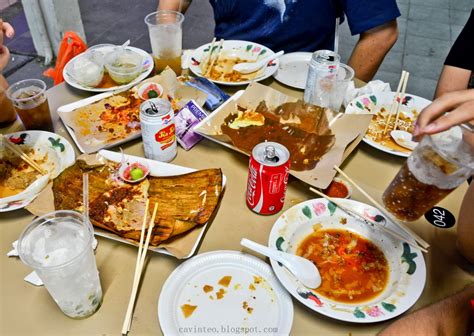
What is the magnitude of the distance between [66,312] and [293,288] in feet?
1.89

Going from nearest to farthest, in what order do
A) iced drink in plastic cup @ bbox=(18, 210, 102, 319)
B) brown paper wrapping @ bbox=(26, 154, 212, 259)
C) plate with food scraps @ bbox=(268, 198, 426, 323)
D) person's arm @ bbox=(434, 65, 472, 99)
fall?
iced drink in plastic cup @ bbox=(18, 210, 102, 319)
plate with food scraps @ bbox=(268, 198, 426, 323)
brown paper wrapping @ bbox=(26, 154, 212, 259)
person's arm @ bbox=(434, 65, 472, 99)

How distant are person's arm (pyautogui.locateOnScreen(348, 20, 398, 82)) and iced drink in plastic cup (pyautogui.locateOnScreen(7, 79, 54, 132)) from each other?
154 cm

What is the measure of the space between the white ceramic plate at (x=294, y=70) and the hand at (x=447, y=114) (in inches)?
34.7

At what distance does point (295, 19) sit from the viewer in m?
2.10

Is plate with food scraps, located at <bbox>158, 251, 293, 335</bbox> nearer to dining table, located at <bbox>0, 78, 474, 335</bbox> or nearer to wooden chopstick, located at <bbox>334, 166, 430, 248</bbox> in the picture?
dining table, located at <bbox>0, 78, 474, 335</bbox>

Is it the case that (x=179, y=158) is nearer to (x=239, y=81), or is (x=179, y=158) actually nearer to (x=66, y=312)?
(x=239, y=81)

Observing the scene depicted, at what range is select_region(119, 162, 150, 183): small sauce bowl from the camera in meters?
1.35

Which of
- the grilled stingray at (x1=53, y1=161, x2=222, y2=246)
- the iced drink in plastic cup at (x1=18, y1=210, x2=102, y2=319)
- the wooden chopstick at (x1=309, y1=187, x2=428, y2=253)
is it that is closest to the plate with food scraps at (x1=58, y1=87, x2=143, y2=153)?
the grilled stingray at (x1=53, y1=161, x2=222, y2=246)

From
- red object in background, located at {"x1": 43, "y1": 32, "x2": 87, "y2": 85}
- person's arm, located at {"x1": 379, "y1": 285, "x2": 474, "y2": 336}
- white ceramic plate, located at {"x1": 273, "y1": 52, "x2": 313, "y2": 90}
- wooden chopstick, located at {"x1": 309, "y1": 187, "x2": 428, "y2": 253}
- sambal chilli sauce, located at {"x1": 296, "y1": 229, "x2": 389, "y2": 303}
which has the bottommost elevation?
red object in background, located at {"x1": 43, "y1": 32, "x2": 87, "y2": 85}

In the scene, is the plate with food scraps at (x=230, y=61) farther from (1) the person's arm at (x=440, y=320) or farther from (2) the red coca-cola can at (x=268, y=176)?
(1) the person's arm at (x=440, y=320)

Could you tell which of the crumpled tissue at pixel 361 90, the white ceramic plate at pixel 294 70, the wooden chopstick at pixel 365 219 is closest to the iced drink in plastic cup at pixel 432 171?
the wooden chopstick at pixel 365 219

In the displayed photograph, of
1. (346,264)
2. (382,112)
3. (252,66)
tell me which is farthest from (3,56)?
(382,112)

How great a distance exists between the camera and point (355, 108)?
1691 mm

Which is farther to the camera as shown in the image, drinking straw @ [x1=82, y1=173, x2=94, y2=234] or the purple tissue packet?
the purple tissue packet
